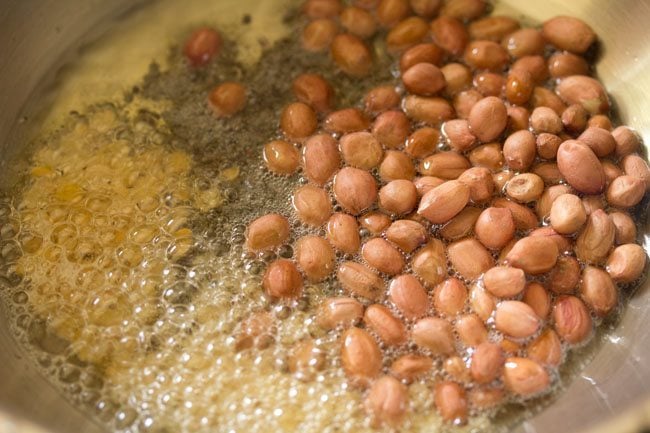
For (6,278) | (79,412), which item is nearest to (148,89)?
(6,278)

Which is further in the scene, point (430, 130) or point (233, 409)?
point (430, 130)

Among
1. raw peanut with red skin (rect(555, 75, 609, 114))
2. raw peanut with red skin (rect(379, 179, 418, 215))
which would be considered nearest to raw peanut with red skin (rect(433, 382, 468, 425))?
raw peanut with red skin (rect(379, 179, 418, 215))

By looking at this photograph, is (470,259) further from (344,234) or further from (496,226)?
(344,234)

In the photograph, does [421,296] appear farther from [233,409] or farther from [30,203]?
[30,203]

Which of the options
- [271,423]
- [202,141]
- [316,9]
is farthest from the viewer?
[316,9]

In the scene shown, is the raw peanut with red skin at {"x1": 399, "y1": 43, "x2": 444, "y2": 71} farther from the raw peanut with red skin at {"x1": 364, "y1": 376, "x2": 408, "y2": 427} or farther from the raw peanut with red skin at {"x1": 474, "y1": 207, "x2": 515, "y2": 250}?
the raw peanut with red skin at {"x1": 364, "y1": 376, "x2": 408, "y2": 427}

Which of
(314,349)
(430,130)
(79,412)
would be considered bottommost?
(79,412)
